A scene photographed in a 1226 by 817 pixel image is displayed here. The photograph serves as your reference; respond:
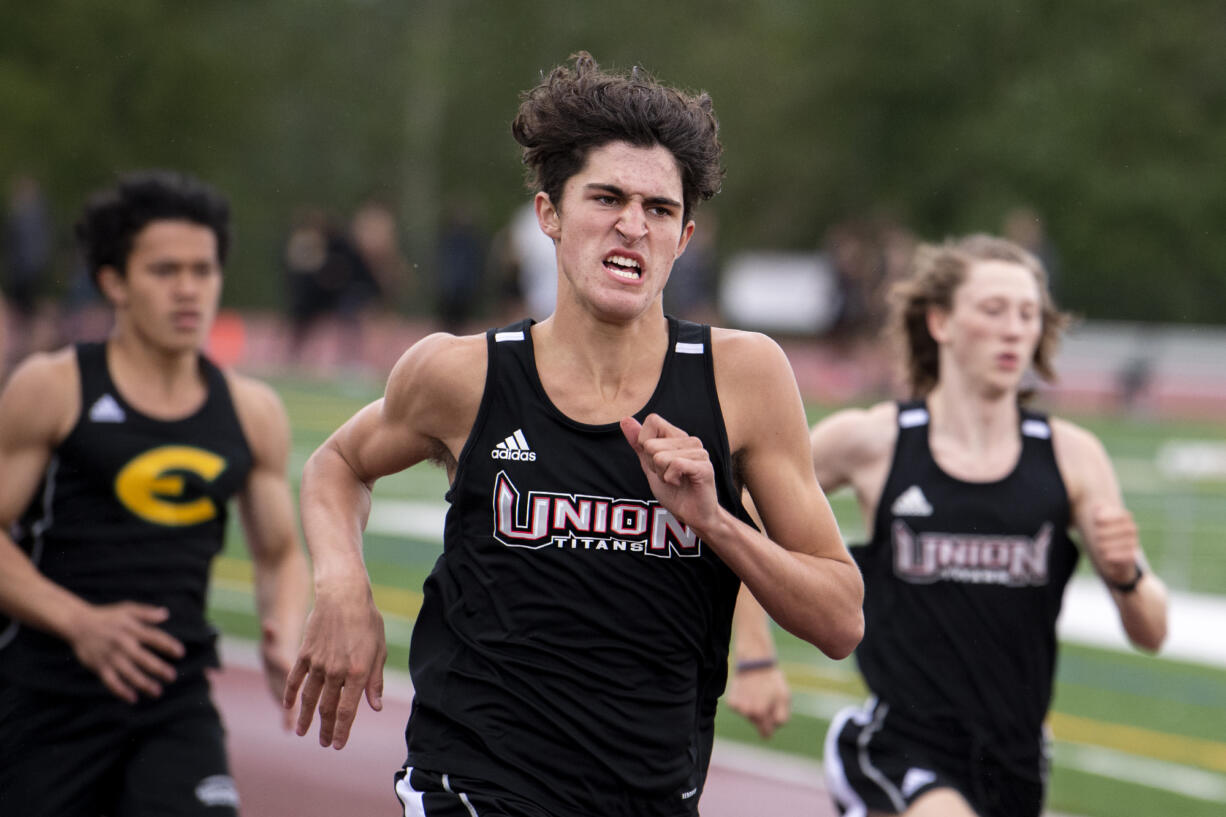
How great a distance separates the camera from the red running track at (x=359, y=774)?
7668 mm

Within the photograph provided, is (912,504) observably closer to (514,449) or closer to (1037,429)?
(1037,429)

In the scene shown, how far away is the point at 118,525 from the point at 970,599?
2437 millimetres

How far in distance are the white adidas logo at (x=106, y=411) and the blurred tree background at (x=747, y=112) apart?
105 ft

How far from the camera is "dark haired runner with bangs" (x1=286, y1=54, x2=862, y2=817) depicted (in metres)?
3.63

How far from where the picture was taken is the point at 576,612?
3.63 meters

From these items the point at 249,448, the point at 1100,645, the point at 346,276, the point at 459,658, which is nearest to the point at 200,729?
the point at 249,448

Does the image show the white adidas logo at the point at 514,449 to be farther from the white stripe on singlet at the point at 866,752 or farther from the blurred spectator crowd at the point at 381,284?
the blurred spectator crowd at the point at 381,284

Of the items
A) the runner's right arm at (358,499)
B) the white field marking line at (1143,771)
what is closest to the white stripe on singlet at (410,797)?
the runner's right arm at (358,499)

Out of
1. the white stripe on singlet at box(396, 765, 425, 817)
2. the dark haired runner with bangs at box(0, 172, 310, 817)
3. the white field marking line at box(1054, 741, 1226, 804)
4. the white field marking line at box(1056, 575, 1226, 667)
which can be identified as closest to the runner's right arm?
the white stripe on singlet at box(396, 765, 425, 817)

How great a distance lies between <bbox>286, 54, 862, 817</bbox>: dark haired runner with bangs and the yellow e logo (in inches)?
59.7

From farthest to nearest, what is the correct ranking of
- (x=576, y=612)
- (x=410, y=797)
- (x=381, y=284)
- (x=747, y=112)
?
(x=747, y=112)
(x=381, y=284)
(x=410, y=797)
(x=576, y=612)

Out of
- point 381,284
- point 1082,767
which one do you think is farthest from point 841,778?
point 381,284

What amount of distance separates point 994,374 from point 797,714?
4.45m

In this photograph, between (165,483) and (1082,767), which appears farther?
(1082,767)
